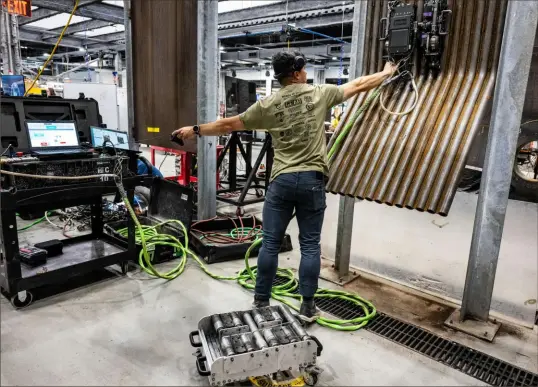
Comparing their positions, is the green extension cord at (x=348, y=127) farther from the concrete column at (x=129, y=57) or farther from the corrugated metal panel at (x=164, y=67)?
the concrete column at (x=129, y=57)

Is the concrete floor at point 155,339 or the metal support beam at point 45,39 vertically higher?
the metal support beam at point 45,39

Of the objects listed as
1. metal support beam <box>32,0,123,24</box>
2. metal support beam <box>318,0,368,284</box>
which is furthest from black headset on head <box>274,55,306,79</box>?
metal support beam <box>32,0,123,24</box>

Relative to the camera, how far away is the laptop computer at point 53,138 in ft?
9.30

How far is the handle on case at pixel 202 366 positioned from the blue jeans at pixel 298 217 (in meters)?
0.63

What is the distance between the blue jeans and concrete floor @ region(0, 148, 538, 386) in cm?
41

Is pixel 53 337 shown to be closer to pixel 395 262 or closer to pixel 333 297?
pixel 333 297

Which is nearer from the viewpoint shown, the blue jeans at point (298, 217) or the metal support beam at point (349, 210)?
the blue jeans at point (298, 217)

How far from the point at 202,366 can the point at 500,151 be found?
2098 millimetres

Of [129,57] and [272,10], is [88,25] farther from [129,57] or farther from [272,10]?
[129,57]

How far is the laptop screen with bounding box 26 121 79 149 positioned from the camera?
2.87 meters

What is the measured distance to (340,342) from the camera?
7.73ft

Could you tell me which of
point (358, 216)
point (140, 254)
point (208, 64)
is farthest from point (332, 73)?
point (140, 254)

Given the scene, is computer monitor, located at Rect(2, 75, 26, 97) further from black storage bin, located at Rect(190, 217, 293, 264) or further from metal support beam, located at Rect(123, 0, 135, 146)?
black storage bin, located at Rect(190, 217, 293, 264)

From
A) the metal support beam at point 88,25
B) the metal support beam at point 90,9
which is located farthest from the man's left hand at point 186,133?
the metal support beam at point 88,25
